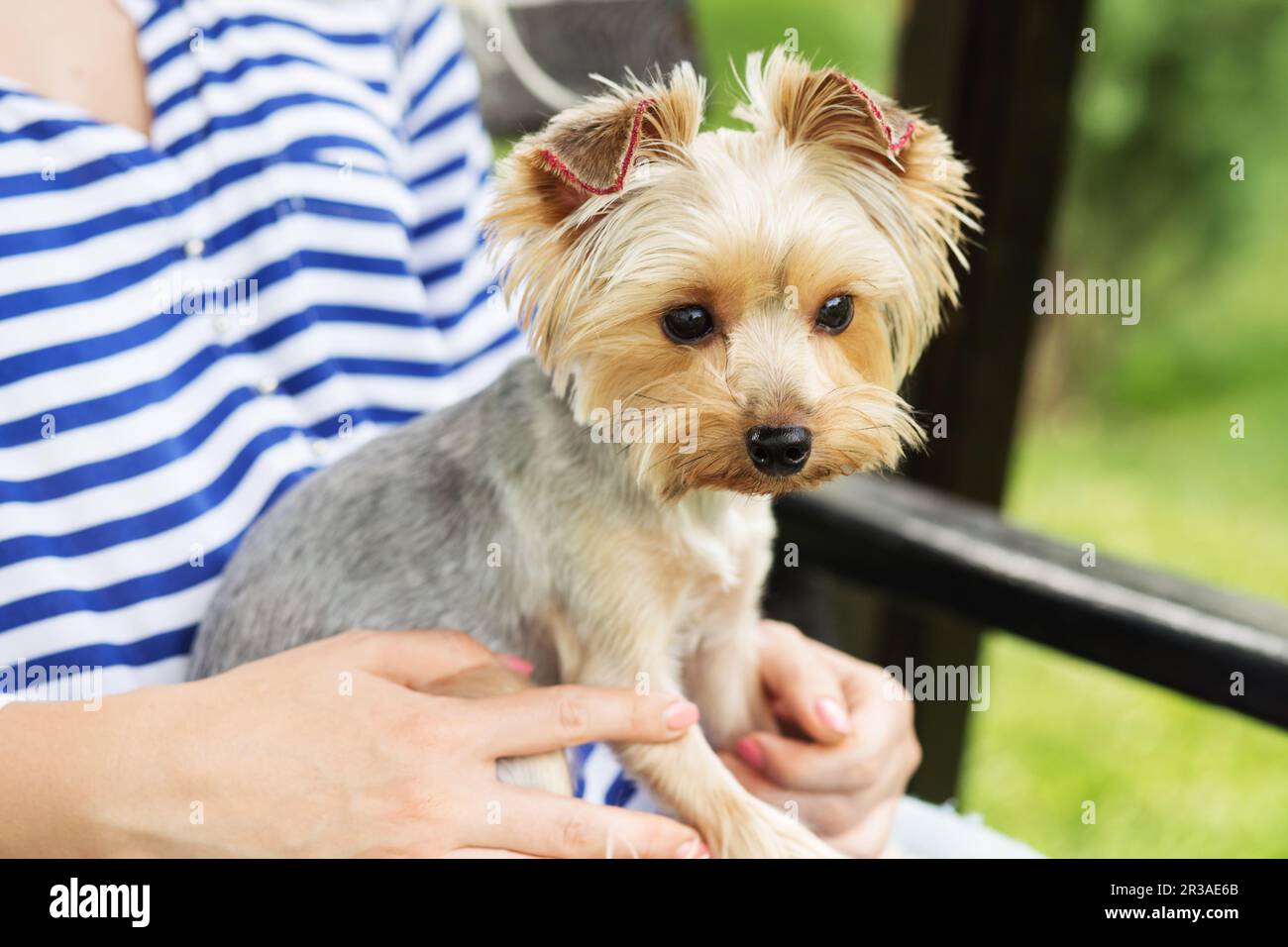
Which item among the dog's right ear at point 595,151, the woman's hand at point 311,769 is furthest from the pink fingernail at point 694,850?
the dog's right ear at point 595,151

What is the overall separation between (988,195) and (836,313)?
42.6 inches

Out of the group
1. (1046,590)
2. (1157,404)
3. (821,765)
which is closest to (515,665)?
(821,765)

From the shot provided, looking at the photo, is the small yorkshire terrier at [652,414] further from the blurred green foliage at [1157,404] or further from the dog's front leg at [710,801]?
the blurred green foliage at [1157,404]

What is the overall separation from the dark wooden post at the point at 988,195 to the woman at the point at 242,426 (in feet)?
2.90

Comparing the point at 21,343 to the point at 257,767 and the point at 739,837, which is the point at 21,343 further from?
the point at 739,837

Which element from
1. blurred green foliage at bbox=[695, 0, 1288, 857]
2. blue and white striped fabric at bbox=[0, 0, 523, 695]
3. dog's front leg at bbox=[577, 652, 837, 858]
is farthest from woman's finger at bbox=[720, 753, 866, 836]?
blurred green foliage at bbox=[695, 0, 1288, 857]

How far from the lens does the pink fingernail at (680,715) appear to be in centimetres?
114

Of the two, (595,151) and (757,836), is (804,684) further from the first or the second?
(595,151)

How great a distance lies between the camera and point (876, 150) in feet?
3.58

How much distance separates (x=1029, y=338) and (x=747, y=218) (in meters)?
1.28

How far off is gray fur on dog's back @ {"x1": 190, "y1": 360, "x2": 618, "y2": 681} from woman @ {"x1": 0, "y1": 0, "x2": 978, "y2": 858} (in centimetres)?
7

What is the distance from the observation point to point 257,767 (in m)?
1.05

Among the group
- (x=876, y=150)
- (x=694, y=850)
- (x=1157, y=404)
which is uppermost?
(x=1157, y=404)
